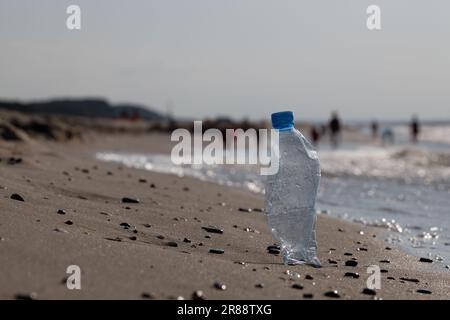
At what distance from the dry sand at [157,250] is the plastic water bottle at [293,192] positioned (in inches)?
8.3

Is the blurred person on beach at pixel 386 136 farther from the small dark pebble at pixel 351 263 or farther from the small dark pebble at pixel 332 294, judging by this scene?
the small dark pebble at pixel 332 294

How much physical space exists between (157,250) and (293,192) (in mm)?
1271

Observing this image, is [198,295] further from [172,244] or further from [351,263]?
[351,263]

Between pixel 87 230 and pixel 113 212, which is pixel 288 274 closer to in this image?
pixel 87 230

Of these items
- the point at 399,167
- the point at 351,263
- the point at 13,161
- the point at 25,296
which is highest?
the point at 13,161

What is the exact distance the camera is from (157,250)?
5086 millimetres

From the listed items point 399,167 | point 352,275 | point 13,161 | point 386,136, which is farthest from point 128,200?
point 386,136

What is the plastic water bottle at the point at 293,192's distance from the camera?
566cm

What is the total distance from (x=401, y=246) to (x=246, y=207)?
2318 mm

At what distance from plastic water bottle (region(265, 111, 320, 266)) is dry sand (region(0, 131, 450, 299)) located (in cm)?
21

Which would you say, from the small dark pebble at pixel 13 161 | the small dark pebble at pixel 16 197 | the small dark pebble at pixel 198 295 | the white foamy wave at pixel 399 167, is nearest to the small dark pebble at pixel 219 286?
the small dark pebble at pixel 198 295

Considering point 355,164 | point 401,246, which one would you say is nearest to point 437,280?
point 401,246

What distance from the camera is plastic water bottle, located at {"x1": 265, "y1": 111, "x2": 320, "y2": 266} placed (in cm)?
566

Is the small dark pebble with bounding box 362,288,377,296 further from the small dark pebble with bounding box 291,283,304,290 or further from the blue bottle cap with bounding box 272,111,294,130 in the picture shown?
the blue bottle cap with bounding box 272,111,294,130
